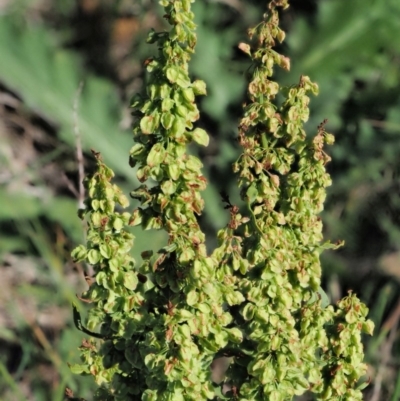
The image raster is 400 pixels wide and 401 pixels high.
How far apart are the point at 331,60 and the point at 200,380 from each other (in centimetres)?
151

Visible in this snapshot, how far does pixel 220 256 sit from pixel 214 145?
1.57 meters

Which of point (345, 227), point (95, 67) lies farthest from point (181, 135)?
point (95, 67)

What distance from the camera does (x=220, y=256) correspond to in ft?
3.09

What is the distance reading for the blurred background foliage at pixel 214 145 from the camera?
2174 millimetres

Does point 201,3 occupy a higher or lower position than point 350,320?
higher

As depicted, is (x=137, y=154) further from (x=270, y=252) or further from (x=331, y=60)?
(x=331, y=60)

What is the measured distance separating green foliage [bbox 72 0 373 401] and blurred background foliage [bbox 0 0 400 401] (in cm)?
102

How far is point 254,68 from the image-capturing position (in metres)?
0.96

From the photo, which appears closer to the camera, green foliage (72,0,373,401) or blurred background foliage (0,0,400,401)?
green foliage (72,0,373,401)

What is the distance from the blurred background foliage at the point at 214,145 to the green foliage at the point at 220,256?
40.3 inches

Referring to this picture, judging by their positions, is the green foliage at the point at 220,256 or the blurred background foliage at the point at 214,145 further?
the blurred background foliage at the point at 214,145

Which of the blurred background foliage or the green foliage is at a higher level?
the blurred background foliage

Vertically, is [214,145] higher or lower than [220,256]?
higher

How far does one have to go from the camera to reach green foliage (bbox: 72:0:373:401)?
887 mm
